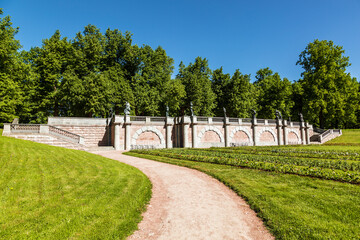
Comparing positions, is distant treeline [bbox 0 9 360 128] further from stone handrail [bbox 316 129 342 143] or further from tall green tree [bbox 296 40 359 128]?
stone handrail [bbox 316 129 342 143]

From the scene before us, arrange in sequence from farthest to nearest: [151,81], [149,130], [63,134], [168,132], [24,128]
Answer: [151,81] → [168,132] → [149,130] → [63,134] → [24,128]

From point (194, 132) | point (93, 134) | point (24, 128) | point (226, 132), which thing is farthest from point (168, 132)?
point (24, 128)

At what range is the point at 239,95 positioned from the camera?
3872 cm

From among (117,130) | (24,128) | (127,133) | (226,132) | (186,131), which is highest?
(24,128)

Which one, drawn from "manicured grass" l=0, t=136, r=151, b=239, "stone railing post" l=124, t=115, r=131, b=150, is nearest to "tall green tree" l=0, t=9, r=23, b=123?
"stone railing post" l=124, t=115, r=131, b=150

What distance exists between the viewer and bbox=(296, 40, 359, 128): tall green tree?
39.6 meters

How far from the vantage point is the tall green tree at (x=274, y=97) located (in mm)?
43406

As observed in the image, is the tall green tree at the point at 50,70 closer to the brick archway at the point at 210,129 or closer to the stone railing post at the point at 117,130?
the stone railing post at the point at 117,130

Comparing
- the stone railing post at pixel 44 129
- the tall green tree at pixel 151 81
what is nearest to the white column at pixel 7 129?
the stone railing post at pixel 44 129

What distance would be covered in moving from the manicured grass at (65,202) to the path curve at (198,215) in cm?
47

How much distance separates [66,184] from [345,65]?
56250 millimetres

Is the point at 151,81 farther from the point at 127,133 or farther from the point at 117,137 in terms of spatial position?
the point at 117,137

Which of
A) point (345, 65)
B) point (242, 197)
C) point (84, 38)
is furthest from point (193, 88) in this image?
point (345, 65)

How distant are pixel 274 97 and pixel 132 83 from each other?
32.7 m
